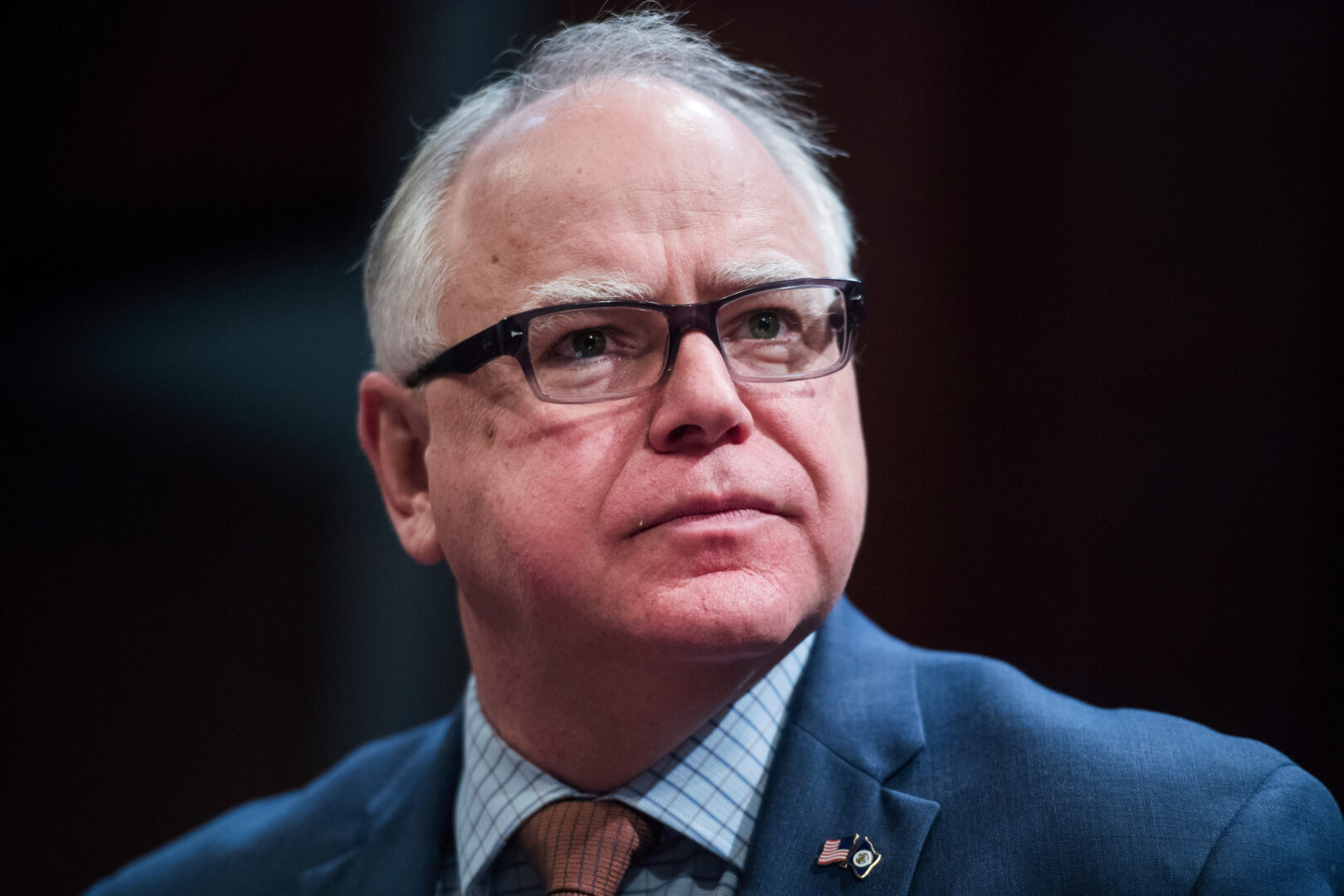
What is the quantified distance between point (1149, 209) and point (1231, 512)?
599 millimetres

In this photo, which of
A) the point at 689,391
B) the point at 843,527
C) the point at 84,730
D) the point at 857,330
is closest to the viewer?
the point at 689,391

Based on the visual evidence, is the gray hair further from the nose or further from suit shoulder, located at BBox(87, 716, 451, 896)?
suit shoulder, located at BBox(87, 716, 451, 896)

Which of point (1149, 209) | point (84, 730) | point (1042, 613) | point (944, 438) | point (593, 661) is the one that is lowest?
point (84, 730)

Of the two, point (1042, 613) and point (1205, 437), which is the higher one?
point (1205, 437)

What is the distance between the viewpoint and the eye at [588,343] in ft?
4.76

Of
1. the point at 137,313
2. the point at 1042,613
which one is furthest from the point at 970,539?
the point at 137,313


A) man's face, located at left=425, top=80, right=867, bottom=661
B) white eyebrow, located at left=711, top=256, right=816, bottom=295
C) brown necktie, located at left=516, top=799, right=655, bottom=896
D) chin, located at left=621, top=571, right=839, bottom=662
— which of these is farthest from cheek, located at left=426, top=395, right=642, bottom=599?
brown necktie, located at left=516, top=799, right=655, bottom=896

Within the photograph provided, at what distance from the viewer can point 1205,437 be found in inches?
75.9

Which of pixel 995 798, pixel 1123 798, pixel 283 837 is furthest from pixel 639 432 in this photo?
pixel 283 837

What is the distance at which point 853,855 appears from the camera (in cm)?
136

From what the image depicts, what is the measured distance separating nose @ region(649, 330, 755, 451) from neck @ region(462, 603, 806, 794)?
30 cm

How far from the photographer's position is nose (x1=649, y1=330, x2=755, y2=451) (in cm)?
133

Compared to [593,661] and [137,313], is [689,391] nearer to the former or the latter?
[593,661]

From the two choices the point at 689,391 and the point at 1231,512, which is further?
the point at 1231,512
